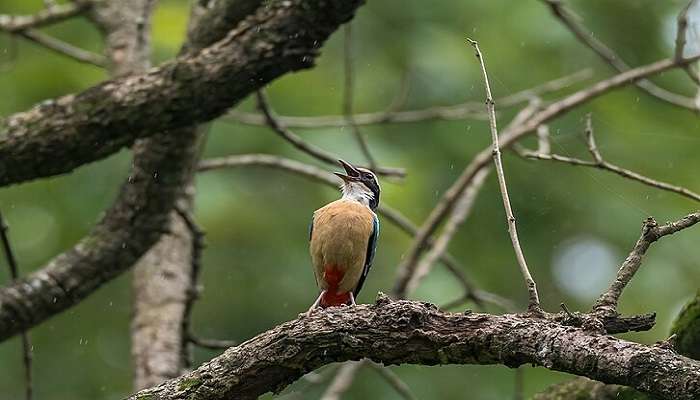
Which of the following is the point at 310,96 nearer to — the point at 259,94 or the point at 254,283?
the point at 254,283

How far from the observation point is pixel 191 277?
7.93 m

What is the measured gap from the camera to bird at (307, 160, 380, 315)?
664 centimetres

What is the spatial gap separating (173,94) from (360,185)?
82.2 inches

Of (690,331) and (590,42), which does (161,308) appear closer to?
(590,42)

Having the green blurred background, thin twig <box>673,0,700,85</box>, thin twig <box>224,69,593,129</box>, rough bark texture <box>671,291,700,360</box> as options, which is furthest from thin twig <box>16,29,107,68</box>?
rough bark texture <box>671,291,700,360</box>

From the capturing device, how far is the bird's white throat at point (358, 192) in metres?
7.34

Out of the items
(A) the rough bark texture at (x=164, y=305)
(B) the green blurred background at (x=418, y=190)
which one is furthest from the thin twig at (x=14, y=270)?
(B) the green blurred background at (x=418, y=190)

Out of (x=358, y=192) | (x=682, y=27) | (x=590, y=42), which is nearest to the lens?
(x=682, y=27)

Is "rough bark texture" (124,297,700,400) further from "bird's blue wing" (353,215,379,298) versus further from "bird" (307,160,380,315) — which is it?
"bird's blue wing" (353,215,379,298)

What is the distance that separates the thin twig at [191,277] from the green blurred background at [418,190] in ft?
4.97

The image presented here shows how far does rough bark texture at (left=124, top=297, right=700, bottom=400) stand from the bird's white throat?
3.15m

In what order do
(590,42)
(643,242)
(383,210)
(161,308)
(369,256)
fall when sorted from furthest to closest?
(383,210)
(161,308)
(590,42)
(369,256)
(643,242)

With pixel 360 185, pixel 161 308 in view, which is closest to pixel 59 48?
pixel 161 308

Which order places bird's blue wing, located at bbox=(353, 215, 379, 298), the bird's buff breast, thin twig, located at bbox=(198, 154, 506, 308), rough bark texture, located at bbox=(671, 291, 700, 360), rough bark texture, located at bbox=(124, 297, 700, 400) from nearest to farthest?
rough bark texture, located at bbox=(124, 297, 700, 400), rough bark texture, located at bbox=(671, 291, 700, 360), the bird's buff breast, bird's blue wing, located at bbox=(353, 215, 379, 298), thin twig, located at bbox=(198, 154, 506, 308)
